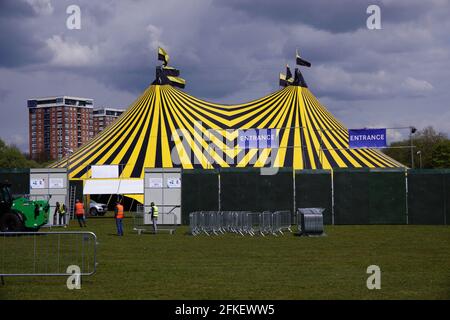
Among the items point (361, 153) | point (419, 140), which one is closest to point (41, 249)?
point (361, 153)

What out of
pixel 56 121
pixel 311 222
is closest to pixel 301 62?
pixel 311 222

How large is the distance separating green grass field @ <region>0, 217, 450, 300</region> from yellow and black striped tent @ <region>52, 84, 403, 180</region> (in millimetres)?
22855

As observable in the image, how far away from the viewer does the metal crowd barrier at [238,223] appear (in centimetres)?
2766

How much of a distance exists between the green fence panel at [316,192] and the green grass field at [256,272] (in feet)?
42.4

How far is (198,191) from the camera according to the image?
3616 centimetres

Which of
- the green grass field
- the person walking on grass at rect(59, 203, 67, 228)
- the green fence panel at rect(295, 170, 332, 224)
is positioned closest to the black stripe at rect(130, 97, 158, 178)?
the person walking on grass at rect(59, 203, 67, 228)

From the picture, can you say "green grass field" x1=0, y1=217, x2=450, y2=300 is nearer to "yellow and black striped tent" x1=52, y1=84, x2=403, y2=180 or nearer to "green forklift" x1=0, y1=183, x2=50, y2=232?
"green forklift" x1=0, y1=183, x2=50, y2=232

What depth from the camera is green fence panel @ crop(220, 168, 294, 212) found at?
36219 millimetres

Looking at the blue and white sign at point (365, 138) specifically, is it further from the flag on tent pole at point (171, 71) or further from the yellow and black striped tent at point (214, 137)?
the flag on tent pole at point (171, 71)

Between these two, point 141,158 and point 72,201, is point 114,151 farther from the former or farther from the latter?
point 72,201

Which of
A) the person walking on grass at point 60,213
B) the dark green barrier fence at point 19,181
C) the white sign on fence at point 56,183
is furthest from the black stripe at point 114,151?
the person walking on grass at point 60,213

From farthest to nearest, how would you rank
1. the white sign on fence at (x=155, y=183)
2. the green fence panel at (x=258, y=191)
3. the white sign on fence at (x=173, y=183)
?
the green fence panel at (x=258, y=191) < the white sign on fence at (x=173, y=183) < the white sign on fence at (x=155, y=183)

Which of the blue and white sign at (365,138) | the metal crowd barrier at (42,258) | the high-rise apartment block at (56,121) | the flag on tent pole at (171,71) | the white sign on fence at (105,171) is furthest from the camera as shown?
the high-rise apartment block at (56,121)

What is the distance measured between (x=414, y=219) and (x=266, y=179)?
7712mm
